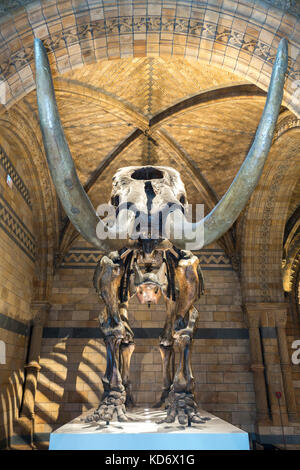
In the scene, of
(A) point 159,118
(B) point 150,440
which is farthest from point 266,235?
(B) point 150,440

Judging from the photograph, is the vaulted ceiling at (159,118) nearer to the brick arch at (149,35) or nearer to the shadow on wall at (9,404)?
the brick arch at (149,35)

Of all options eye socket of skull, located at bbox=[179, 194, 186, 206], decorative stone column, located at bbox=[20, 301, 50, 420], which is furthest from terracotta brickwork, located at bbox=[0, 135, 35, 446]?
eye socket of skull, located at bbox=[179, 194, 186, 206]

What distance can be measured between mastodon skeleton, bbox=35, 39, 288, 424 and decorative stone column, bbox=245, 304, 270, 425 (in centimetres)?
486

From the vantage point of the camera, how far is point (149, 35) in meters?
4.24

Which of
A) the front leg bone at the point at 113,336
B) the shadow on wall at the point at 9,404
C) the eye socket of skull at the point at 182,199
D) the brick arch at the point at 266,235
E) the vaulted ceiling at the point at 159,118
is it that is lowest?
the shadow on wall at the point at 9,404

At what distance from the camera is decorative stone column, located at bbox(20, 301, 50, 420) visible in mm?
7922

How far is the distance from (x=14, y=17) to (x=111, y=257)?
2700 mm

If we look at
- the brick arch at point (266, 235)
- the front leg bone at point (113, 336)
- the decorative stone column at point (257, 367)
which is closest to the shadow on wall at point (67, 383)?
the decorative stone column at point (257, 367)

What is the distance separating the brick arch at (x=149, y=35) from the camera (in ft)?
12.4

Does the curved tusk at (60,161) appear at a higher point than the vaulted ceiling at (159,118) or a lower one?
lower

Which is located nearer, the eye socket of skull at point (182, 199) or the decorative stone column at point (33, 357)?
the eye socket of skull at point (182, 199)

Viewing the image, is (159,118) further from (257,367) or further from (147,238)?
(257,367)

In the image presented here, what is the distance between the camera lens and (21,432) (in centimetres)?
760

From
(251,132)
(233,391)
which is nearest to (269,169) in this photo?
(251,132)
